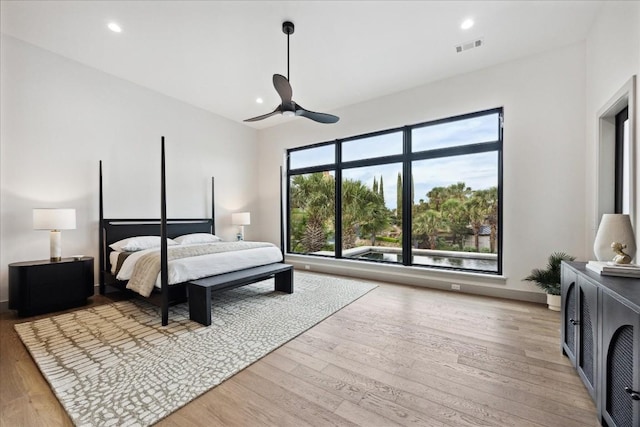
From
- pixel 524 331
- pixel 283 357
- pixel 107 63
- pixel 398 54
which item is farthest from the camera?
pixel 107 63

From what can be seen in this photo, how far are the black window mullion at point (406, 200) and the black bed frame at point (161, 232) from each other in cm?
337

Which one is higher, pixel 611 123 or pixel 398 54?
pixel 398 54

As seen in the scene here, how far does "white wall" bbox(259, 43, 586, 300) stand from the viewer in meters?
3.27

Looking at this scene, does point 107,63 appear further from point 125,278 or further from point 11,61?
point 125,278

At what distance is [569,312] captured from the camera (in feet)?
6.81

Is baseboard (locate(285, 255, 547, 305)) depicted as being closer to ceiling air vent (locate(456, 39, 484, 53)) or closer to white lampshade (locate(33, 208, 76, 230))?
ceiling air vent (locate(456, 39, 484, 53))

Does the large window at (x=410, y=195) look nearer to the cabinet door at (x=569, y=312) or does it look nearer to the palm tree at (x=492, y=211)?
the palm tree at (x=492, y=211)

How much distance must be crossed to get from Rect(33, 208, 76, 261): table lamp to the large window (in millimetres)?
3802

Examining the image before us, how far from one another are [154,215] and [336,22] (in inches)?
160

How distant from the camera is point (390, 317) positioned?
304 centimetres

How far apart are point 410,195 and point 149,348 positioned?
13.2 feet

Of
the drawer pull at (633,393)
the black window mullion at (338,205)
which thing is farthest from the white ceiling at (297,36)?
the drawer pull at (633,393)

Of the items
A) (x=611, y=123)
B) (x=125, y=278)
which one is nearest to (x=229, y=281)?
(x=125, y=278)

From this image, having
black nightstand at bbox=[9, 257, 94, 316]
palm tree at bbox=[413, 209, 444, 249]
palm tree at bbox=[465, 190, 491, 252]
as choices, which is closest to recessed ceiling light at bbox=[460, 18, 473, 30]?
palm tree at bbox=[465, 190, 491, 252]
